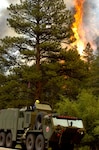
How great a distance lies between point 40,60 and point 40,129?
64.7ft

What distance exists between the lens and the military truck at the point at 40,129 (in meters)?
23.2

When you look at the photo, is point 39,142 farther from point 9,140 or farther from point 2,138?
point 2,138

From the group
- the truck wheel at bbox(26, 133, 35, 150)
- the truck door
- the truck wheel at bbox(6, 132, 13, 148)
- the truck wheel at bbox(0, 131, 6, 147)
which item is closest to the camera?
the truck wheel at bbox(26, 133, 35, 150)

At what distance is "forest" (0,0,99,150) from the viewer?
40.6m

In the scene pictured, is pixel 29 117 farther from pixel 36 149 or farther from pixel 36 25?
pixel 36 25

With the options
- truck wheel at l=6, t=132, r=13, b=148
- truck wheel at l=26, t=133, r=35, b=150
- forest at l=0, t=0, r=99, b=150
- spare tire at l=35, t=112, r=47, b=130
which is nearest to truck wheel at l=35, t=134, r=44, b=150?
truck wheel at l=26, t=133, r=35, b=150

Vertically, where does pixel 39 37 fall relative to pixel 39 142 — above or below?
above

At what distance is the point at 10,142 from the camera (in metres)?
27.1

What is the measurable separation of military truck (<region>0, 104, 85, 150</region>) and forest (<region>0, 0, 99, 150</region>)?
38.6ft

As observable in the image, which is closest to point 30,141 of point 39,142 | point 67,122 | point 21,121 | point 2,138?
point 39,142

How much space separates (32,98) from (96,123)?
16991 millimetres

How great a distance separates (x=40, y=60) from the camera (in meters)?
43.2

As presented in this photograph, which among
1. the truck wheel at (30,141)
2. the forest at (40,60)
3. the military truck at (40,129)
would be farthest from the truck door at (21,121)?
the forest at (40,60)

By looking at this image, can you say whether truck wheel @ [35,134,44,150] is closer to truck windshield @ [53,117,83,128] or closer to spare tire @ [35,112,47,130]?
spare tire @ [35,112,47,130]
